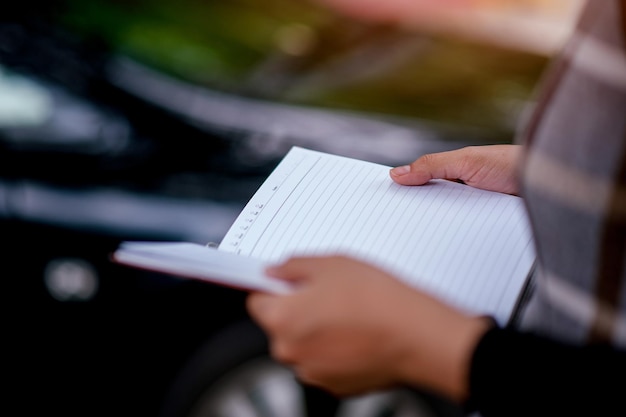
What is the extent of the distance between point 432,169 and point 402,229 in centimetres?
19

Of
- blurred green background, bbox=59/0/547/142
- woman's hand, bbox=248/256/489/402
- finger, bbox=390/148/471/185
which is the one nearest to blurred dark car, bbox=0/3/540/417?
blurred green background, bbox=59/0/547/142

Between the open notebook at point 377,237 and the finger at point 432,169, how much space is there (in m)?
0.02

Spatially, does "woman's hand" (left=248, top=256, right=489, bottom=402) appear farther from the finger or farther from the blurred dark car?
the blurred dark car

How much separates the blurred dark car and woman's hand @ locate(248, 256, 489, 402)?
5.32 feet

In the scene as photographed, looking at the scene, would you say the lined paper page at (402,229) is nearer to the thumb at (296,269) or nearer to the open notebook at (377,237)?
the open notebook at (377,237)

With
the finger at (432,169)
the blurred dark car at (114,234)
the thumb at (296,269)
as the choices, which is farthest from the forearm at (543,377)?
the blurred dark car at (114,234)

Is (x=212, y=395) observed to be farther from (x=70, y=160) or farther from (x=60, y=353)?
(x=70, y=160)

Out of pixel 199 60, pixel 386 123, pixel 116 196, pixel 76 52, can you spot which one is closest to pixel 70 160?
pixel 116 196

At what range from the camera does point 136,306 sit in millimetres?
2707

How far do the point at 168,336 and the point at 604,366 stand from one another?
1985mm

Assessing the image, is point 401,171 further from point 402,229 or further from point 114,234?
point 114,234

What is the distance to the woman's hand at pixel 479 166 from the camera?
4.48ft

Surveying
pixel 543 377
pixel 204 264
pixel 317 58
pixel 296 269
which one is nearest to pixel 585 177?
pixel 543 377

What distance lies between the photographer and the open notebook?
1100 mm
